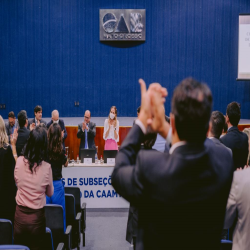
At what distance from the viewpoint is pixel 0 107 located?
1057 centimetres

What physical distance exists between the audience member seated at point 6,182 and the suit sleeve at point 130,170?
164 cm

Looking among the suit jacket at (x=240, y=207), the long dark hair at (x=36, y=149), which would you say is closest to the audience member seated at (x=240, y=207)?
the suit jacket at (x=240, y=207)

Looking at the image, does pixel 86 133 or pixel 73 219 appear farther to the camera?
pixel 86 133

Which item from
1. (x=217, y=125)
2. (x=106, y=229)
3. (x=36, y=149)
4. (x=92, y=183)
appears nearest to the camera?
(x=36, y=149)

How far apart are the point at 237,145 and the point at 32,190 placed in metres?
1.97

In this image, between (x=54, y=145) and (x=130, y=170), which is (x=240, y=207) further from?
(x=54, y=145)

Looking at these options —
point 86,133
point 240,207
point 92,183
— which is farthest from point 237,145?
point 86,133

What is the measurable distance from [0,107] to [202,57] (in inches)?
269

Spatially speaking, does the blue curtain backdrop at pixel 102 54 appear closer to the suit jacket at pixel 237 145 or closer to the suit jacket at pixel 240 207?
the suit jacket at pixel 237 145

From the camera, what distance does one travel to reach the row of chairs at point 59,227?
2.20 meters

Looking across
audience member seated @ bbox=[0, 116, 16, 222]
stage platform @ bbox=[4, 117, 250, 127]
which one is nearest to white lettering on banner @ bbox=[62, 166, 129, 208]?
audience member seated @ bbox=[0, 116, 16, 222]

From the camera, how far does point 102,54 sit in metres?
10.7

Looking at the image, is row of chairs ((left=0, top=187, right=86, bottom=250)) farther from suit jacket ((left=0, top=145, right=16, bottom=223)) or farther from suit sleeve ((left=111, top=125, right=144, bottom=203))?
suit sleeve ((left=111, top=125, right=144, bottom=203))

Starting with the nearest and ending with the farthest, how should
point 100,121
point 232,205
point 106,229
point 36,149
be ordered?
point 232,205 → point 36,149 → point 106,229 → point 100,121
